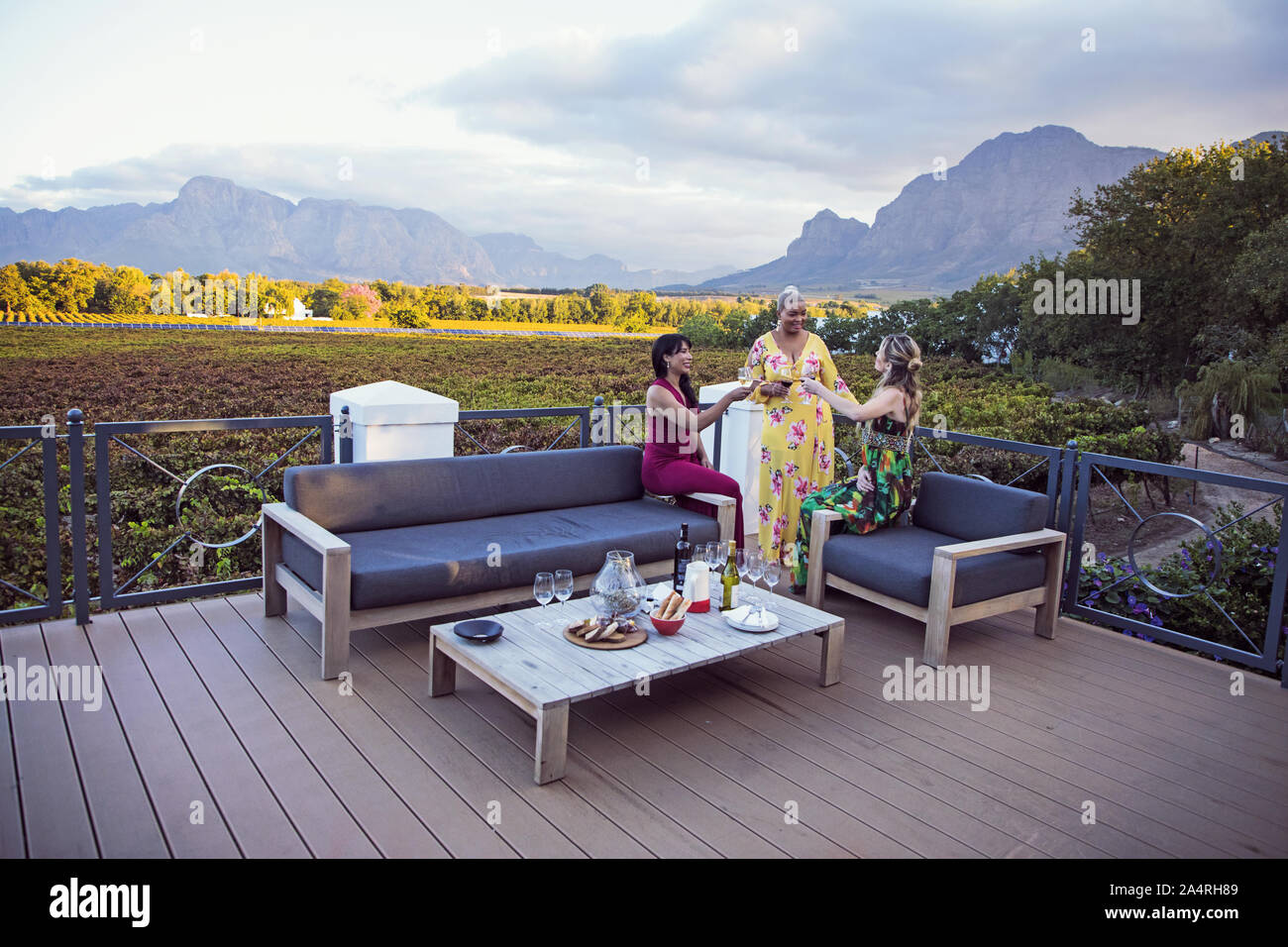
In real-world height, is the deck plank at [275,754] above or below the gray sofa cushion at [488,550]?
below

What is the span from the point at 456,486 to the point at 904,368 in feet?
7.08

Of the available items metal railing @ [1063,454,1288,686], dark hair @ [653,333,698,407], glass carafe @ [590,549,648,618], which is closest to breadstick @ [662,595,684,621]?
glass carafe @ [590,549,648,618]

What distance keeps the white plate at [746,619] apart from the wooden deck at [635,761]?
311 mm

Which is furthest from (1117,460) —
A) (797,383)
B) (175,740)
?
(175,740)

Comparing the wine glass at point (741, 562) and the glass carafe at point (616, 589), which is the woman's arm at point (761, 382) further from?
the glass carafe at point (616, 589)

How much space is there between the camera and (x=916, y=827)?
2.20m

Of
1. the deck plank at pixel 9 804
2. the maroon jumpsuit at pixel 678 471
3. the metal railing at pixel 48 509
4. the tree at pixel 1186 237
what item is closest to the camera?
the deck plank at pixel 9 804

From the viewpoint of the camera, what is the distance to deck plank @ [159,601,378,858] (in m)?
2.06

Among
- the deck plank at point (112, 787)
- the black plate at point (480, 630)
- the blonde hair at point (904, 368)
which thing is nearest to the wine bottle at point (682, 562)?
the black plate at point (480, 630)

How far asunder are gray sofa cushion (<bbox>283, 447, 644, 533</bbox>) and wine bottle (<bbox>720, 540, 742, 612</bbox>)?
1320mm

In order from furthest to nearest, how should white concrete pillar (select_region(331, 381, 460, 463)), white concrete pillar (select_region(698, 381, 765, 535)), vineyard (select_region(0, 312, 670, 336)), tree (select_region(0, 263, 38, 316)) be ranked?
vineyard (select_region(0, 312, 670, 336))
tree (select_region(0, 263, 38, 316))
white concrete pillar (select_region(698, 381, 765, 535))
white concrete pillar (select_region(331, 381, 460, 463))

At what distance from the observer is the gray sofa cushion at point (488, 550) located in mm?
3123

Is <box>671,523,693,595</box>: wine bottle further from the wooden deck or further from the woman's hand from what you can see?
the woman's hand

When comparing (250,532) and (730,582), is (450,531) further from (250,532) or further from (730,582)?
(730,582)
